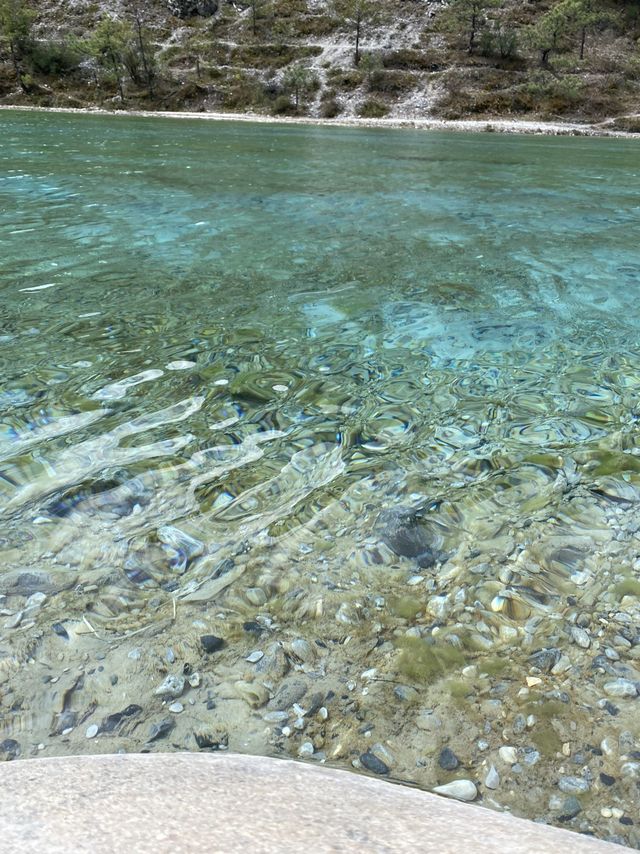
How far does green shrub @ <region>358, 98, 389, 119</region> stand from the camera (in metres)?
77.9

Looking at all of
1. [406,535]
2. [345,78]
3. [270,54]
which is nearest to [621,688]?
[406,535]

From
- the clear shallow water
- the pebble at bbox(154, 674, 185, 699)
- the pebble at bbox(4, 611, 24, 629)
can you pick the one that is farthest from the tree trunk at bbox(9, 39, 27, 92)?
the pebble at bbox(154, 674, 185, 699)

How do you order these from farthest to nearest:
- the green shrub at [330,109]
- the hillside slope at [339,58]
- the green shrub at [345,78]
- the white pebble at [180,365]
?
1. the green shrub at [345,78]
2. the hillside slope at [339,58]
3. the green shrub at [330,109]
4. the white pebble at [180,365]

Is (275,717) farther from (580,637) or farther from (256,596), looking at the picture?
(580,637)

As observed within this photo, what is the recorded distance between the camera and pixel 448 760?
2.54 metres

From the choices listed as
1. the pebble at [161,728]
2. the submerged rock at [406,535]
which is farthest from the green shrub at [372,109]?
the pebble at [161,728]

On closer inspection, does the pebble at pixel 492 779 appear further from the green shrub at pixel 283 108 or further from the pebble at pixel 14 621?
the green shrub at pixel 283 108

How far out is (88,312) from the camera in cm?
795

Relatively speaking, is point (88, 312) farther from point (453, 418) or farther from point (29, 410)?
point (453, 418)

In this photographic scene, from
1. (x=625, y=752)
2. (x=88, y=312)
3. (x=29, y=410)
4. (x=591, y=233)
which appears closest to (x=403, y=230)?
(x=591, y=233)

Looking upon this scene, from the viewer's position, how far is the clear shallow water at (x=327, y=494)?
281cm

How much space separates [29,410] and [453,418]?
418 centimetres

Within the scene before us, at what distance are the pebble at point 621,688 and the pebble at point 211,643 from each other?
206 cm

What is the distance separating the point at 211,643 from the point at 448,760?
139 centimetres
